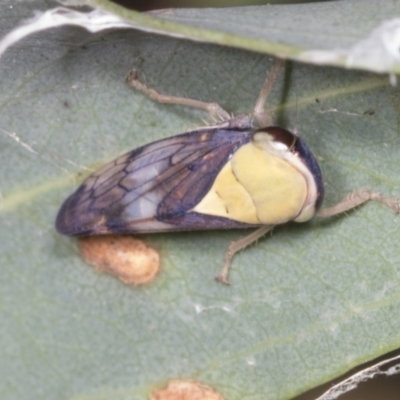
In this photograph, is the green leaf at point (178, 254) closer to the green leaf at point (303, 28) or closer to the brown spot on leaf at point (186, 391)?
the brown spot on leaf at point (186, 391)

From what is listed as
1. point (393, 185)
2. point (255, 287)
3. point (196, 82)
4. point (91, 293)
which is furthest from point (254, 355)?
point (196, 82)

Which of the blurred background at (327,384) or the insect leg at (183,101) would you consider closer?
the insect leg at (183,101)

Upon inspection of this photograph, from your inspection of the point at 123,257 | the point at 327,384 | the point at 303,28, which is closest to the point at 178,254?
the point at 123,257

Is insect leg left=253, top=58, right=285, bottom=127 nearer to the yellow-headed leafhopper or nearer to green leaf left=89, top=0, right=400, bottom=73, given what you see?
the yellow-headed leafhopper

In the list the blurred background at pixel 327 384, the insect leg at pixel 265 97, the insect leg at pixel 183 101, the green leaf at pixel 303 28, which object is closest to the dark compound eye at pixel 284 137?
the insect leg at pixel 265 97

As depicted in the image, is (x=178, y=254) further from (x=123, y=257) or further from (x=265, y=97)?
(x=265, y=97)

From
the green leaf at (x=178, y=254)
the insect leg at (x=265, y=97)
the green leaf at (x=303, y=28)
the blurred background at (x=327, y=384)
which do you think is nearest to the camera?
the green leaf at (x=303, y=28)

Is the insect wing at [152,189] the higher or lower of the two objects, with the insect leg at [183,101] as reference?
lower

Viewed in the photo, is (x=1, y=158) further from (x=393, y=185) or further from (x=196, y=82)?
(x=393, y=185)
